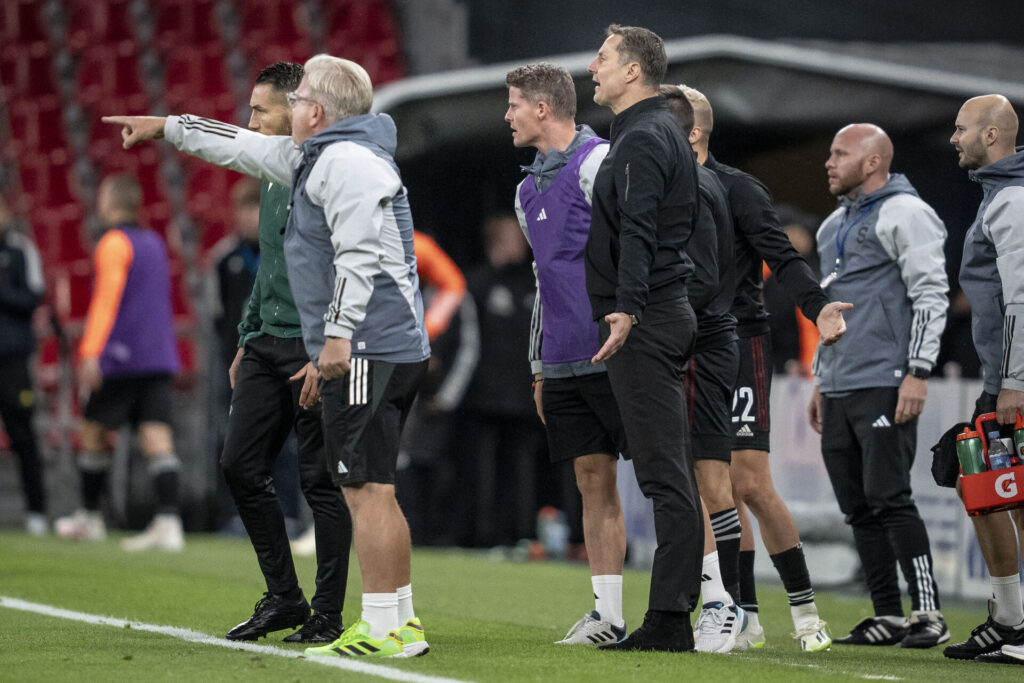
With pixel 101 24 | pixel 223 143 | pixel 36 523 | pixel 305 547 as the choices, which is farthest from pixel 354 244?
pixel 101 24

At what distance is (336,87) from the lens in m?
5.39

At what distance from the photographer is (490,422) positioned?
12016 millimetres

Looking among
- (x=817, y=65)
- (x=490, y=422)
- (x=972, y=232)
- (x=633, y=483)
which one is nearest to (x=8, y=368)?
(x=490, y=422)

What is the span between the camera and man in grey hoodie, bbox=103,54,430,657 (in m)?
5.16

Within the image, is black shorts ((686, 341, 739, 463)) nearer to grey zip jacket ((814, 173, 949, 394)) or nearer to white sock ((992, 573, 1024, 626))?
grey zip jacket ((814, 173, 949, 394))

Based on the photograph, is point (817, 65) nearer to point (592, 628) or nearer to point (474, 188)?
point (474, 188)

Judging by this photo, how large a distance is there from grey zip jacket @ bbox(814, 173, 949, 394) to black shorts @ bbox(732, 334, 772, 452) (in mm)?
399

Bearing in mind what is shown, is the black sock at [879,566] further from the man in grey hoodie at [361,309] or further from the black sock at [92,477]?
the black sock at [92,477]

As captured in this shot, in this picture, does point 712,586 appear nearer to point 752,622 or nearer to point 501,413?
point 752,622

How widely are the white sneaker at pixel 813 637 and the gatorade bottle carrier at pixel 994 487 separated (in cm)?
77

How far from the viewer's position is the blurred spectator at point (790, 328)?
33.9 feet

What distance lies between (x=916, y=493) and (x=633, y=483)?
2.10 meters

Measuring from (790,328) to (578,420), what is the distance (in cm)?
496

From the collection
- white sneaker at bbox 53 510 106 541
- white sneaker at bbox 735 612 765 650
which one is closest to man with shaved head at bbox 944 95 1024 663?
white sneaker at bbox 735 612 765 650
